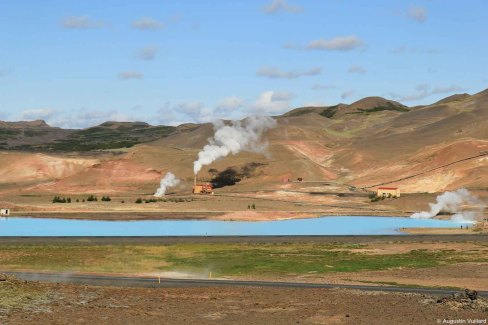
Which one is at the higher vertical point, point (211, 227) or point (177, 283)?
point (211, 227)

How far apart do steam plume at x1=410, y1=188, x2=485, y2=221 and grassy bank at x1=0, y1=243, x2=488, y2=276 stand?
5409 centimetres

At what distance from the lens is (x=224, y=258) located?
80062 millimetres

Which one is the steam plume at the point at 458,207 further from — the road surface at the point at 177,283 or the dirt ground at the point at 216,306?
the dirt ground at the point at 216,306

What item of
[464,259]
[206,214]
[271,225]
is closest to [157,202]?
[206,214]

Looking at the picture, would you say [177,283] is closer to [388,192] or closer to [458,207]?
[458,207]

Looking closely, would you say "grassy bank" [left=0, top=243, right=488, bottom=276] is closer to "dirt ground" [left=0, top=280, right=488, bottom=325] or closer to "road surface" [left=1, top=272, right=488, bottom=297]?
"road surface" [left=1, top=272, right=488, bottom=297]

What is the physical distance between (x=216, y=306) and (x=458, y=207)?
115467mm

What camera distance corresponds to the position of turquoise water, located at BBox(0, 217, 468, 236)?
110m

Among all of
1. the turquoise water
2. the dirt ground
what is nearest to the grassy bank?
the dirt ground

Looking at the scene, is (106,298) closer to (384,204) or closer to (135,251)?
(135,251)

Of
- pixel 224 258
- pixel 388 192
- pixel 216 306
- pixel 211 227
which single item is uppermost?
pixel 388 192

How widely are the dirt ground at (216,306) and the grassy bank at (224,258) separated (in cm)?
1814

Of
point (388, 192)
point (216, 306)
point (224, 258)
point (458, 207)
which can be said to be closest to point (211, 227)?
point (224, 258)

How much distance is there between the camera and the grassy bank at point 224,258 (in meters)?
72.9
